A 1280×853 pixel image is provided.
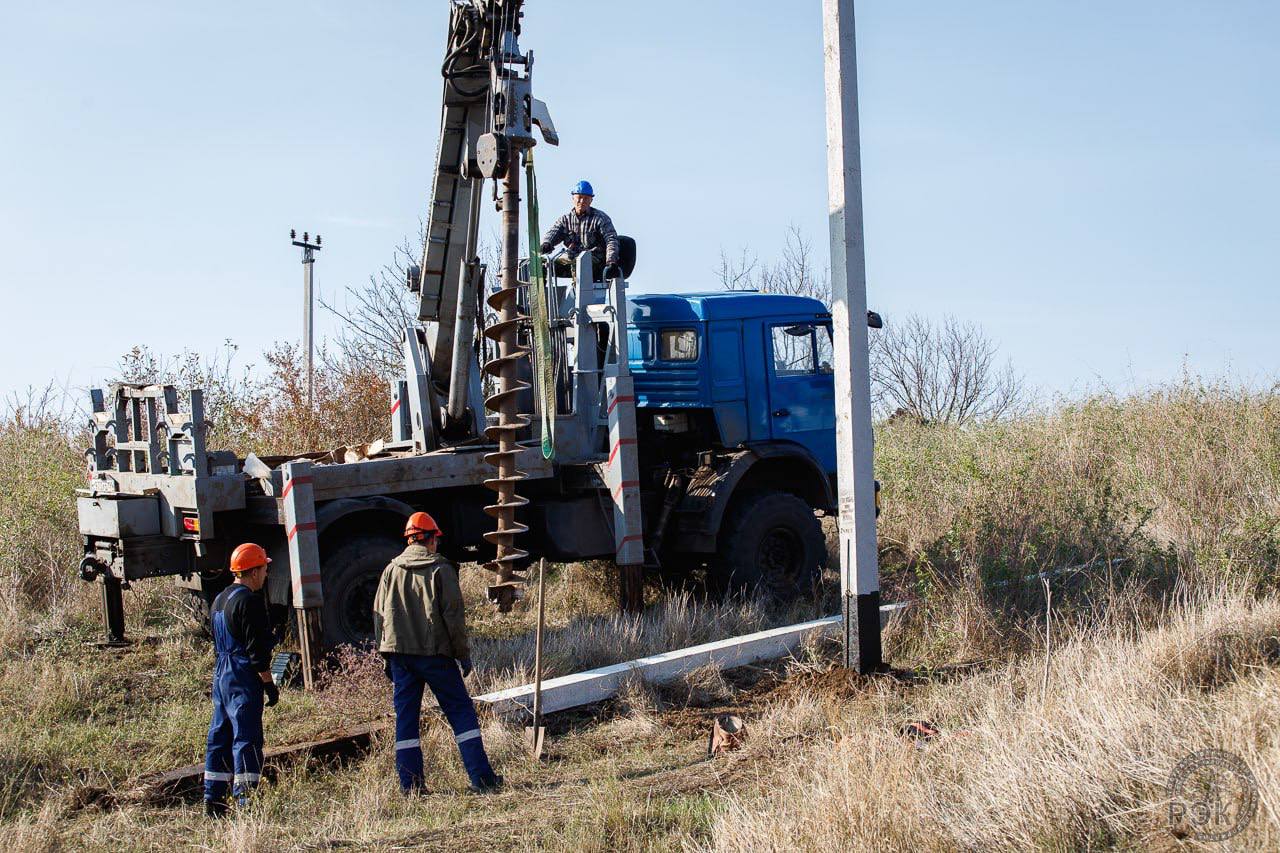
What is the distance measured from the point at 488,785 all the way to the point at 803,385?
21.5ft

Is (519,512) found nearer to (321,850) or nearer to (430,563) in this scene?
(430,563)

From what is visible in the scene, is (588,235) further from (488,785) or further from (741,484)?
(488,785)

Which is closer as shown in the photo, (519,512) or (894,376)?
(519,512)

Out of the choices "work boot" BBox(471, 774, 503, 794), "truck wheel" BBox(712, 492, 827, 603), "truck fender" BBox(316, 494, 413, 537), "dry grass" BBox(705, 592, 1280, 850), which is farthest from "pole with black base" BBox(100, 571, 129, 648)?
"dry grass" BBox(705, 592, 1280, 850)

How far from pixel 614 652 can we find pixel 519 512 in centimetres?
209

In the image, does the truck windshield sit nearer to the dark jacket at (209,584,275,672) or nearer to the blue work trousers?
the blue work trousers

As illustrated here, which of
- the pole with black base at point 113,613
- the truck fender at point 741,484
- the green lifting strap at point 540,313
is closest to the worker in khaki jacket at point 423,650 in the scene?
the green lifting strap at point 540,313

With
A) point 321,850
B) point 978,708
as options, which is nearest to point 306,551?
point 321,850

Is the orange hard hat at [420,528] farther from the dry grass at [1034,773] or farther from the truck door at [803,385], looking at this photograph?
the truck door at [803,385]

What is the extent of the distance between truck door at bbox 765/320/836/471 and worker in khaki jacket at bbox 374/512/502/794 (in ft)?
19.0

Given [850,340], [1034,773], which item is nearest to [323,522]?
[850,340]

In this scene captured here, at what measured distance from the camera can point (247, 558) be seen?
687 centimetres

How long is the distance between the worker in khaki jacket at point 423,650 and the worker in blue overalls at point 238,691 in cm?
70

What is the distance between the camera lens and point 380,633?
23.6ft
